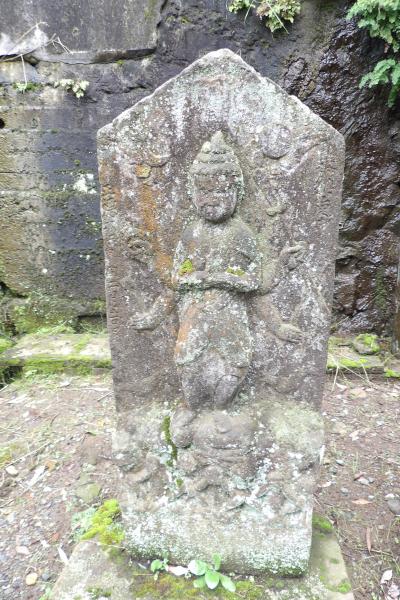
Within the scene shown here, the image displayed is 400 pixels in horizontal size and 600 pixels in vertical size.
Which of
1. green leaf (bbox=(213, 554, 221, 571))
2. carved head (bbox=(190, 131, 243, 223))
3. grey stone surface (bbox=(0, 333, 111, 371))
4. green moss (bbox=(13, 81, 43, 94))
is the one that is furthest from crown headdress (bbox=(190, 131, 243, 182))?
green moss (bbox=(13, 81, 43, 94))

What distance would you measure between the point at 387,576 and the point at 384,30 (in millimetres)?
3793

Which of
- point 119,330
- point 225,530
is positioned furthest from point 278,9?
point 225,530

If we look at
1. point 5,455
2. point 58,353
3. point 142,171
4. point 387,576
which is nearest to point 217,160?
point 142,171

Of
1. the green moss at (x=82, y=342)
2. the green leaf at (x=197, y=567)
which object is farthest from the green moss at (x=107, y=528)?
the green moss at (x=82, y=342)

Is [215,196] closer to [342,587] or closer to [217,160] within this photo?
[217,160]

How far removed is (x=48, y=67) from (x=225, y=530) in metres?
4.10

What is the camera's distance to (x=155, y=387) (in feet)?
6.16

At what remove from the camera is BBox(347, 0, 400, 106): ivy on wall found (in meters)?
3.38

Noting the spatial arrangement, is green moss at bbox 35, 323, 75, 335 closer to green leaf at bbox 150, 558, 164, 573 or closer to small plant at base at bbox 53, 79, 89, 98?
small plant at base at bbox 53, 79, 89, 98

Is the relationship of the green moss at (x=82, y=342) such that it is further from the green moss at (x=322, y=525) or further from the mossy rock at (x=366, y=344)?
the green moss at (x=322, y=525)

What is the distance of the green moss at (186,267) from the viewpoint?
168 centimetres

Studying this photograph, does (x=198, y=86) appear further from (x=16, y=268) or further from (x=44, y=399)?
(x=16, y=268)

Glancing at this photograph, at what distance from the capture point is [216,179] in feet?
5.13

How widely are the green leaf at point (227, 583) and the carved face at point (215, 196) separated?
4.75 feet
